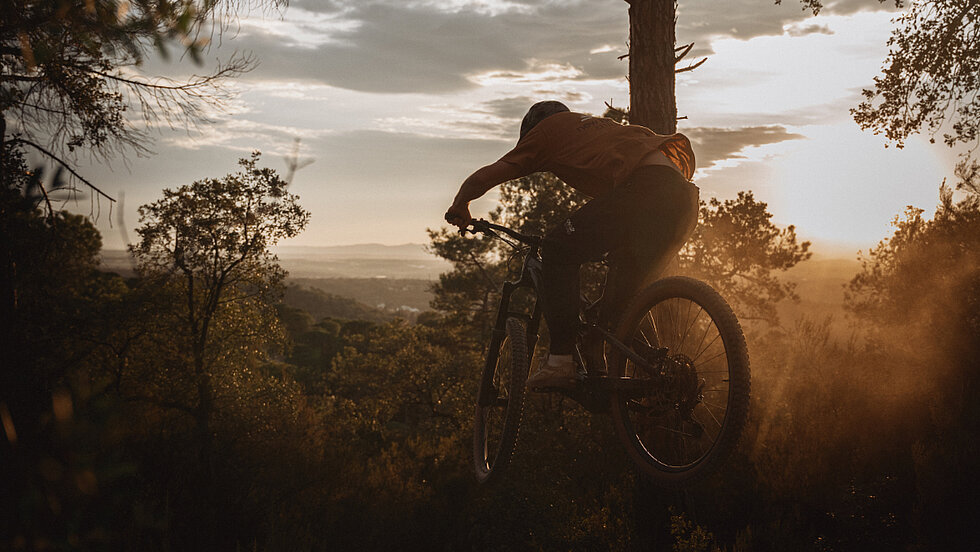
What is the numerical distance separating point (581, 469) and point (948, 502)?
4.66 metres

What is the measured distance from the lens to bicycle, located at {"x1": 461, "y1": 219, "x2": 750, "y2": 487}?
8.38 ft

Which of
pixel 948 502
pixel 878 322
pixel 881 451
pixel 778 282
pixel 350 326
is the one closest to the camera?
pixel 948 502

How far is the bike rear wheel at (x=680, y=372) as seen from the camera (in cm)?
252

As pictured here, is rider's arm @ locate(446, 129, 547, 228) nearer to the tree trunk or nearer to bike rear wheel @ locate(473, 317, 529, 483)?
bike rear wheel @ locate(473, 317, 529, 483)

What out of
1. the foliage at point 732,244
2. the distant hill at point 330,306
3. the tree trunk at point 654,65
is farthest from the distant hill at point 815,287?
the distant hill at point 330,306

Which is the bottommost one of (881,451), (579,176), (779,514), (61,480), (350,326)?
(350,326)

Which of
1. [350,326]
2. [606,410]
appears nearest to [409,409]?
[606,410]

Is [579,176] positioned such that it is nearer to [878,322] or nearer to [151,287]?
[878,322]

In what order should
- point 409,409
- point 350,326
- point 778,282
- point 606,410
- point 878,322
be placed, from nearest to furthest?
1. point 606,410
2. point 878,322
3. point 778,282
4. point 409,409
5. point 350,326

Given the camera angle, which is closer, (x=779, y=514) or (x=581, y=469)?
(x=779, y=514)

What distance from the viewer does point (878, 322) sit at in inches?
674

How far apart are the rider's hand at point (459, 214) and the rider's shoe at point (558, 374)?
107 cm

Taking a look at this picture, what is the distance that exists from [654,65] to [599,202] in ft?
10.3

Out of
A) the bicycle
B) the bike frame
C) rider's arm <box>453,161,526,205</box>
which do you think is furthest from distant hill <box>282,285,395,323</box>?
the bicycle
